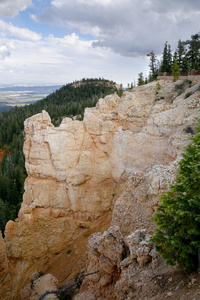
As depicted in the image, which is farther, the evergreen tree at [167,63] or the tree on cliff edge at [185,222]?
the evergreen tree at [167,63]

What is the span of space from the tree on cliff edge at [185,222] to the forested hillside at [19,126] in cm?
2754

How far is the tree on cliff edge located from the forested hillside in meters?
27.5

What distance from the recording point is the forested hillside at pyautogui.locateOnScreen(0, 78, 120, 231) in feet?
128

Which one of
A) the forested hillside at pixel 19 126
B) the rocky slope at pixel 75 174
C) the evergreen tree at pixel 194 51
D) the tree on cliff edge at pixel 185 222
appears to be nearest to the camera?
the tree on cliff edge at pixel 185 222

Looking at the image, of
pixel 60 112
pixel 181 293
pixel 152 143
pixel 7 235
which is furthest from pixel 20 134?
pixel 181 293

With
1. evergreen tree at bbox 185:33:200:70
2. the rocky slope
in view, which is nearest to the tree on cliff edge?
the rocky slope

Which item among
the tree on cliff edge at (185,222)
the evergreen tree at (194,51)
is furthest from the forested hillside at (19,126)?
the evergreen tree at (194,51)

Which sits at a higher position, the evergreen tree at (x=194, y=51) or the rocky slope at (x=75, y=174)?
the evergreen tree at (x=194, y=51)

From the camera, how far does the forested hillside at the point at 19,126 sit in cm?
3909

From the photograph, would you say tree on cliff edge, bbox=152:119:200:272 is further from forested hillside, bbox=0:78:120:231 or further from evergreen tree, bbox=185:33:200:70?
evergreen tree, bbox=185:33:200:70

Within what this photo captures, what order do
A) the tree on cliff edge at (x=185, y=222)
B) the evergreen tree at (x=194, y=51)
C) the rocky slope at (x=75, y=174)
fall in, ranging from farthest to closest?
the evergreen tree at (x=194, y=51)
the rocky slope at (x=75, y=174)
the tree on cliff edge at (x=185, y=222)

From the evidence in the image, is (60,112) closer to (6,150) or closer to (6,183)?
(6,150)

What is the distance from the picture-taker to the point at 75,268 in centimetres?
1802

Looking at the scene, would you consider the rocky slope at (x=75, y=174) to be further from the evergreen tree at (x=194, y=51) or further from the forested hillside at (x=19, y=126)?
the evergreen tree at (x=194, y=51)
